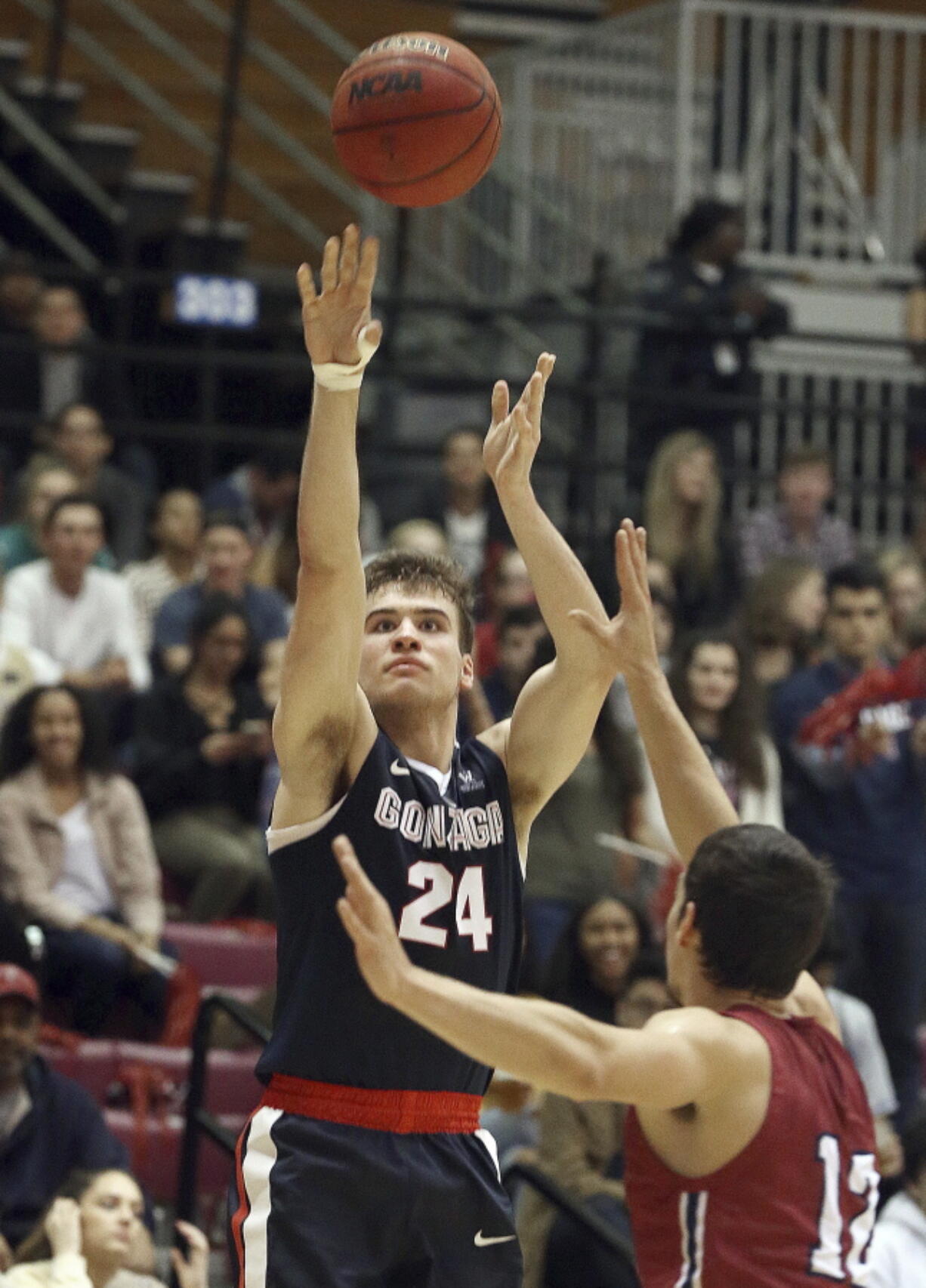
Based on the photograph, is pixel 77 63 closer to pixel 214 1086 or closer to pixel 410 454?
pixel 410 454

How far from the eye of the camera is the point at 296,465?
1029 centimetres

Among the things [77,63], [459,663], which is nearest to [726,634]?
[459,663]

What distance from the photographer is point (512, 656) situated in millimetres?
8453

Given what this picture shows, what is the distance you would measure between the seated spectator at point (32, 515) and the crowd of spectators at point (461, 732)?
0.05 ft

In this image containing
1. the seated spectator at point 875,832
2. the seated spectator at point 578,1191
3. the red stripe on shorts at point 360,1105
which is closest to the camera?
the red stripe on shorts at point 360,1105

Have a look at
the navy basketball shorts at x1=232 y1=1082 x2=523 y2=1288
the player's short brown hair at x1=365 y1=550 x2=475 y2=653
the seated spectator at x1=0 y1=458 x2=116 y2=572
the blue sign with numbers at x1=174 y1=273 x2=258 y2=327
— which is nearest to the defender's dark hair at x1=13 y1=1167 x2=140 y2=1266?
the navy basketball shorts at x1=232 y1=1082 x2=523 y2=1288

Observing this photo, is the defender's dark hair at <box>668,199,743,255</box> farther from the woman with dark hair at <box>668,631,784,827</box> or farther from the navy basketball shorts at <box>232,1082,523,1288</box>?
the navy basketball shorts at <box>232,1082,523,1288</box>

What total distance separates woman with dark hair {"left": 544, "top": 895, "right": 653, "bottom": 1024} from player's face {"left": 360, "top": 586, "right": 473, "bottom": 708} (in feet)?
10.9

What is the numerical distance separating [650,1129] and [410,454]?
23.2 feet

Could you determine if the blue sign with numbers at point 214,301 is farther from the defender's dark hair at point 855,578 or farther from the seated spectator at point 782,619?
the defender's dark hair at point 855,578

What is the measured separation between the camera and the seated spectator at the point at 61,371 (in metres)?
9.89

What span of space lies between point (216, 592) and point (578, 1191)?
2.99 metres

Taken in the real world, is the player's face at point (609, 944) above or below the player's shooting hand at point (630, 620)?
below

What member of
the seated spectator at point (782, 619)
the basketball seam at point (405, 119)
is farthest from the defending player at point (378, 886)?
the seated spectator at point (782, 619)
